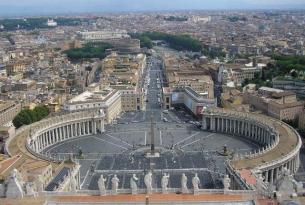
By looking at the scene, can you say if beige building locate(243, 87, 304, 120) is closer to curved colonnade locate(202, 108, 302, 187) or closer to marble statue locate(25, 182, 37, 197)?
curved colonnade locate(202, 108, 302, 187)

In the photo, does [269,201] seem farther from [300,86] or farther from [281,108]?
[300,86]

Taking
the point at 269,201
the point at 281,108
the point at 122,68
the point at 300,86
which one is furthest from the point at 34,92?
the point at 269,201

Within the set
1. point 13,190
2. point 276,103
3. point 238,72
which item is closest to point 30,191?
point 13,190

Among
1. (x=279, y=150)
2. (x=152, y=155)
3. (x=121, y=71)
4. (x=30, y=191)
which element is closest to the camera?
(x=30, y=191)

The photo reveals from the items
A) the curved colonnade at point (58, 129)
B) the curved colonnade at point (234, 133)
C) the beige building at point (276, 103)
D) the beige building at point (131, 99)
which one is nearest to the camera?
the curved colonnade at point (234, 133)

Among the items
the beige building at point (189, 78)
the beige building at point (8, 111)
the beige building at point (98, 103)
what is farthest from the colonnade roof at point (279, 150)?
the beige building at point (8, 111)

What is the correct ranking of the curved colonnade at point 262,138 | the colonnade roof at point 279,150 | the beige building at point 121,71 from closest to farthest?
the colonnade roof at point 279,150
the curved colonnade at point 262,138
the beige building at point 121,71

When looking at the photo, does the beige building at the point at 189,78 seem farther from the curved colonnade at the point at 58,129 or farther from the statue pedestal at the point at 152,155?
the statue pedestal at the point at 152,155

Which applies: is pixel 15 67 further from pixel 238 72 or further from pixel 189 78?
pixel 238 72

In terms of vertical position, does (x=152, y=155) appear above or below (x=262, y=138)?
above
